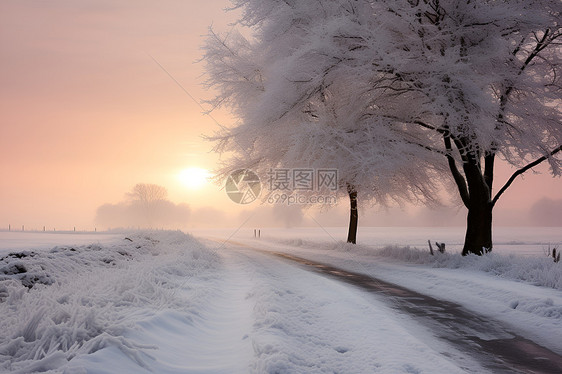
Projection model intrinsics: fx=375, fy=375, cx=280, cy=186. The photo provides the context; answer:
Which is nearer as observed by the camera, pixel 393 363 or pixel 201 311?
pixel 393 363

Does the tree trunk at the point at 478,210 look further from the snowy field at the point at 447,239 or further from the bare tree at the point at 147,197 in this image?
the bare tree at the point at 147,197

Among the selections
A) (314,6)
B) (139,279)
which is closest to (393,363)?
(139,279)

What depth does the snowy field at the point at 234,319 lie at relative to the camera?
3852mm

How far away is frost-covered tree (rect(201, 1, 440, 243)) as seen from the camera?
13.4m

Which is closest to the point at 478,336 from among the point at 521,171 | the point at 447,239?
the point at 521,171

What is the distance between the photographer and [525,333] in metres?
6.10

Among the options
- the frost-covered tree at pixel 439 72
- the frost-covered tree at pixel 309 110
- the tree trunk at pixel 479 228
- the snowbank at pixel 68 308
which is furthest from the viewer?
the tree trunk at pixel 479 228

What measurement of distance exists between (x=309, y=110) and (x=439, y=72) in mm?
6421

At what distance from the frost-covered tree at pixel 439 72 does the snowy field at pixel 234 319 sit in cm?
469

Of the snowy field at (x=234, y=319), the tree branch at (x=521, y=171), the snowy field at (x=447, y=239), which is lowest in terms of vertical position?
the snowy field at (x=447, y=239)

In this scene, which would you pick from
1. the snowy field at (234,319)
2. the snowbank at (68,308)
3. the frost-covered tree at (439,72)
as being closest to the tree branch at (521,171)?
the frost-covered tree at (439,72)

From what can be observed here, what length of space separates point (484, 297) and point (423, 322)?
3027 millimetres

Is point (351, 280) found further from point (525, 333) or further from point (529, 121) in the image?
point (529, 121)

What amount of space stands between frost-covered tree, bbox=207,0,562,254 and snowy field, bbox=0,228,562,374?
15.4 feet
